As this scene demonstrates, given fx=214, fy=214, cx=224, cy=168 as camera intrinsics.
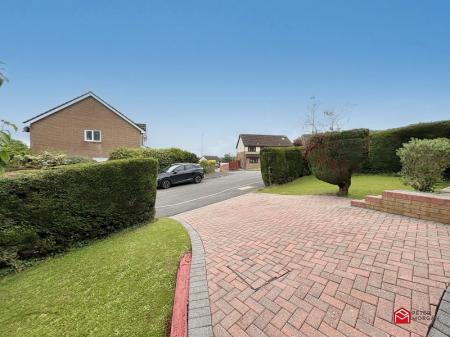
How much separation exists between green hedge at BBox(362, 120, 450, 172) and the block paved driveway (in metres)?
11.4

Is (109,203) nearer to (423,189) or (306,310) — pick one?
(306,310)

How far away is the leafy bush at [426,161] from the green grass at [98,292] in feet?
22.7

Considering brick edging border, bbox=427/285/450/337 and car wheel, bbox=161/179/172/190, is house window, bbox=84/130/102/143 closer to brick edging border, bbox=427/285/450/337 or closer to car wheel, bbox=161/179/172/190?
car wheel, bbox=161/179/172/190

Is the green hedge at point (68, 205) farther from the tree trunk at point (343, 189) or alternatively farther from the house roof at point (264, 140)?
the house roof at point (264, 140)

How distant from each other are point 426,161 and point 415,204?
1.74 m

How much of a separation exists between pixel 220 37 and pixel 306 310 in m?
12.8

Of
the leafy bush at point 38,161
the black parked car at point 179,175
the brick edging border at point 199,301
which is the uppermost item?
the leafy bush at point 38,161

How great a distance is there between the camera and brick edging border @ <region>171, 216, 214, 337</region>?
7.26 feet

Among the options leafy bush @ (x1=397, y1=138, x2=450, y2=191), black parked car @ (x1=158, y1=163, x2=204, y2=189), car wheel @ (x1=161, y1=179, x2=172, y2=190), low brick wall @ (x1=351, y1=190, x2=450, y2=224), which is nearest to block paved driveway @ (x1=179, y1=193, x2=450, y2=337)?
low brick wall @ (x1=351, y1=190, x2=450, y2=224)

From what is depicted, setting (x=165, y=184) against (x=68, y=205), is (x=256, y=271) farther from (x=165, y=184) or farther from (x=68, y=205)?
(x=165, y=184)

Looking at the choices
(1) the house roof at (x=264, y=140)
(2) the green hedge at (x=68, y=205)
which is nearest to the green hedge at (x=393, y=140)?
(2) the green hedge at (x=68, y=205)

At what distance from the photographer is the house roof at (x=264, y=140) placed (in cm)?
5175

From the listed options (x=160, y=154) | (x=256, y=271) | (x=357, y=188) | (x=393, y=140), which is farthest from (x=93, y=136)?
(x=393, y=140)

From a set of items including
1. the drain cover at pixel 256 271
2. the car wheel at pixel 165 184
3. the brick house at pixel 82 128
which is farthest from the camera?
the brick house at pixel 82 128
